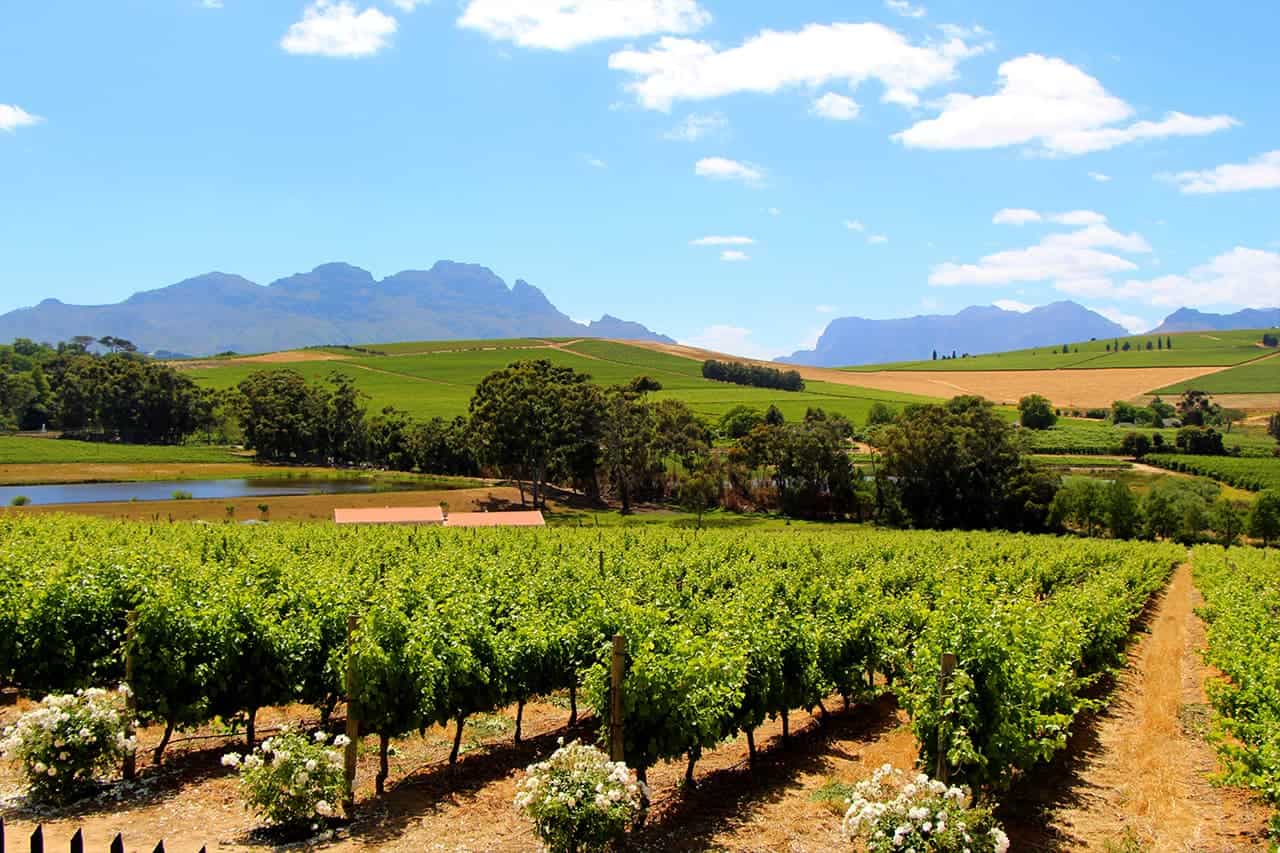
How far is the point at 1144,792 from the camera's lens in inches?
516

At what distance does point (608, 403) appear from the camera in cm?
8075

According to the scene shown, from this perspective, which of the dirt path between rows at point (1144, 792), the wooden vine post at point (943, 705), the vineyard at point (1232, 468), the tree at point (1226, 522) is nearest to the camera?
the wooden vine post at point (943, 705)

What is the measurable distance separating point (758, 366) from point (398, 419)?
9289cm

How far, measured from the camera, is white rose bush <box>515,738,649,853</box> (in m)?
9.12

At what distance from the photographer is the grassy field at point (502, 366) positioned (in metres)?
134

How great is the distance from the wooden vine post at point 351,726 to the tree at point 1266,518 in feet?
261

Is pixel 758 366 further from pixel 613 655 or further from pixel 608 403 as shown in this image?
pixel 613 655

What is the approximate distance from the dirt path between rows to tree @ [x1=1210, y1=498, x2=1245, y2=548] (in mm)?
61298

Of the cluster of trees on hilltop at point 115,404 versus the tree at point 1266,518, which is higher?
the cluster of trees on hilltop at point 115,404

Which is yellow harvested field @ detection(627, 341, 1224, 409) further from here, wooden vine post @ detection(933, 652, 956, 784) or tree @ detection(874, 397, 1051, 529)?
wooden vine post @ detection(933, 652, 956, 784)

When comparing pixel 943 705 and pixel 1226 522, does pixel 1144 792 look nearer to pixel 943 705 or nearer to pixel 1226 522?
pixel 943 705

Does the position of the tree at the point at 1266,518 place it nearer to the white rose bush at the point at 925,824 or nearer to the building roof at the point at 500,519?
the building roof at the point at 500,519

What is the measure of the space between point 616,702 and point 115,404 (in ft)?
409

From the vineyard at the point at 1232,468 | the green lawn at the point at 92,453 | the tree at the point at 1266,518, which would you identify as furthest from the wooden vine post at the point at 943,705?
the green lawn at the point at 92,453
